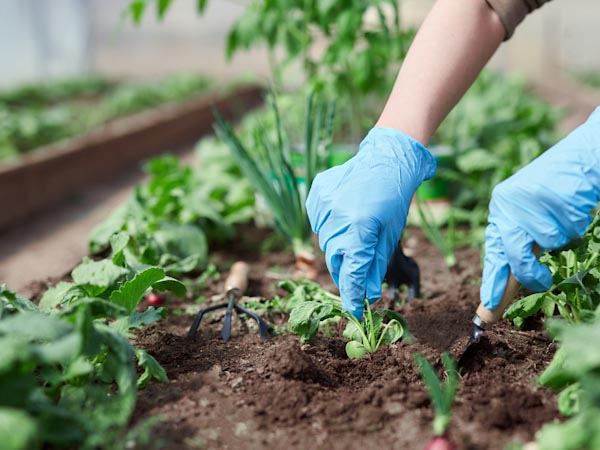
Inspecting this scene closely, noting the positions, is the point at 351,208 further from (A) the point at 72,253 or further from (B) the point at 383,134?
(A) the point at 72,253

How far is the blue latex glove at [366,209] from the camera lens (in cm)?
152

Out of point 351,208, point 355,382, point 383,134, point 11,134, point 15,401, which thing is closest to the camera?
point 15,401

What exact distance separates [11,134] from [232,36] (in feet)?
7.16

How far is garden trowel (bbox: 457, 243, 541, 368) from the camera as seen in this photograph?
1.38 metres

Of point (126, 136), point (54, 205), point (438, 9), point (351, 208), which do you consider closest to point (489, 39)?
point (438, 9)

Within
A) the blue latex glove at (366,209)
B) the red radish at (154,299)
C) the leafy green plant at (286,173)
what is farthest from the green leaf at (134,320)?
the leafy green plant at (286,173)

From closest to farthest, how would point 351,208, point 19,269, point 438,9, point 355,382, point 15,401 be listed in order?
point 15,401, point 355,382, point 351,208, point 438,9, point 19,269

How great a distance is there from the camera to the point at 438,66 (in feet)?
5.87

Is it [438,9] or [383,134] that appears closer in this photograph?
[383,134]

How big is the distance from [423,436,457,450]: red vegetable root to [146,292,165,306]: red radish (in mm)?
1131

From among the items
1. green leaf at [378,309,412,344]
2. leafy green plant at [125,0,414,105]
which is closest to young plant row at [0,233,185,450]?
green leaf at [378,309,412,344]

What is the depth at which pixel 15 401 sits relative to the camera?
1.06 metres

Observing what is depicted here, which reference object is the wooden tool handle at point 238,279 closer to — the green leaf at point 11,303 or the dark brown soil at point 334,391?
the dark brown soil at point 334,391

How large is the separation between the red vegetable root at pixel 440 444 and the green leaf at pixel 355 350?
0.40 metres
